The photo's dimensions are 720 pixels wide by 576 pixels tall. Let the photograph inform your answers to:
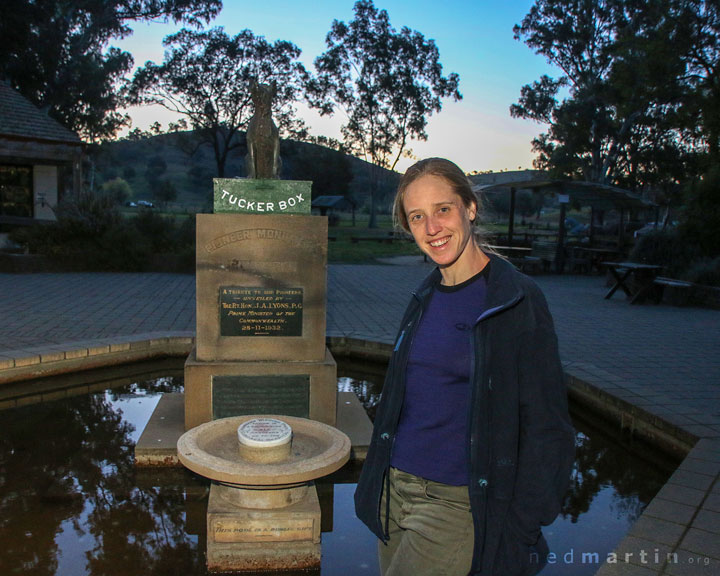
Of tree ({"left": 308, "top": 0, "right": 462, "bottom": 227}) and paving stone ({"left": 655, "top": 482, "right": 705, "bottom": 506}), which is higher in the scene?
tree ({"left": 308, "top": 0, "right": 462, "bottom": 227})

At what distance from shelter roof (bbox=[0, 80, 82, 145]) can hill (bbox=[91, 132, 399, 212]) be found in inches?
543

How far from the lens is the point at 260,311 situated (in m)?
4.50

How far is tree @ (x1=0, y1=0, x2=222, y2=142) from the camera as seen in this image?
25547 mm

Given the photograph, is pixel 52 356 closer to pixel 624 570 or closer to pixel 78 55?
pixel 624 570

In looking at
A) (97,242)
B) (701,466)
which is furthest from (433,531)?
(97,242)

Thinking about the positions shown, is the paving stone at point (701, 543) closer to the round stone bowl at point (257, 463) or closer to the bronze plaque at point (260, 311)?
the round stone bowl at point (257, 463)

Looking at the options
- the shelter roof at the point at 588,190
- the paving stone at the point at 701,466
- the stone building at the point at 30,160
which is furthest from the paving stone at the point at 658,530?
the stone building at the point at 30,160

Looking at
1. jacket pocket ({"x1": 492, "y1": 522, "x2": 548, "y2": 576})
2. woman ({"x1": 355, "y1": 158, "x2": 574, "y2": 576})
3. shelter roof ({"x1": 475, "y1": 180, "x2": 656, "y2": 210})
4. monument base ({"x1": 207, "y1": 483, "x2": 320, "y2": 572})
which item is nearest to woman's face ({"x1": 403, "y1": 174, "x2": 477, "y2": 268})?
woman ({"x1": 355, "y1": 158, "x2": 574, "y2": 576})

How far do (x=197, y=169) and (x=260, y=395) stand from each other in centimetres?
9111

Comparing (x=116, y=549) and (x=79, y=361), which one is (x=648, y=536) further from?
(x=79, y=361)

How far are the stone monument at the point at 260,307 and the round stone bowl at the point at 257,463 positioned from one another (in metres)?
0.89

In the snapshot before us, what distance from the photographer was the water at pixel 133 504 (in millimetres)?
3178

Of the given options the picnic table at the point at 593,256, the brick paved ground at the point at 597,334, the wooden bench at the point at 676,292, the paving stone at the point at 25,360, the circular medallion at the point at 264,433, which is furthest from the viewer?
the picnic table at the point at 593,256

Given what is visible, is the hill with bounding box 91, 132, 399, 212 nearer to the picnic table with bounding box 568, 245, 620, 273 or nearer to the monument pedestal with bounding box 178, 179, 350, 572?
the picnic table with bounding box 568, 245, 620, 273
